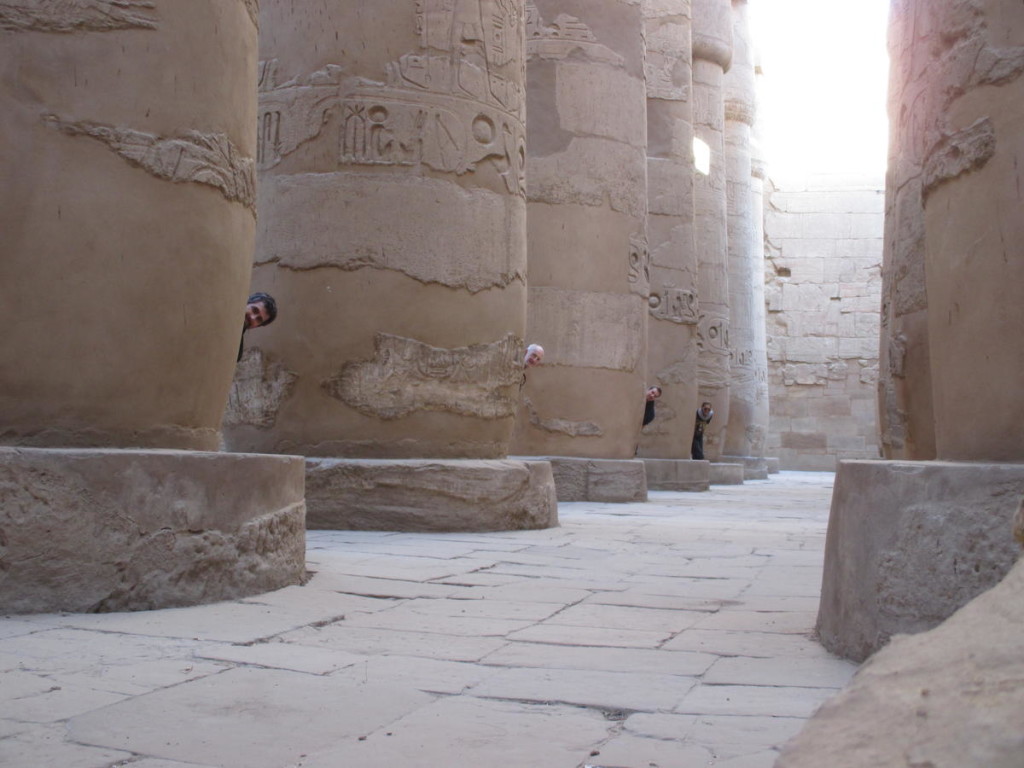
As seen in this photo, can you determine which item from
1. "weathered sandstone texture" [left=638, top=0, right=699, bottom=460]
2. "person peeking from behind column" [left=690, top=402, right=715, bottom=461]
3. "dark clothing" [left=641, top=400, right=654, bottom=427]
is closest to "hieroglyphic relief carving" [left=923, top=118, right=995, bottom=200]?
"dark clothing" [left=641, top=400, right=654, bottom=427]

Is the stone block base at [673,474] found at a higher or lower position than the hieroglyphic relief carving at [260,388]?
lower

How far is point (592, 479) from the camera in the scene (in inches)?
355

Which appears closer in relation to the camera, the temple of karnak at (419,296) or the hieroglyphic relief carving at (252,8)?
the temple of karnak at (419,296)

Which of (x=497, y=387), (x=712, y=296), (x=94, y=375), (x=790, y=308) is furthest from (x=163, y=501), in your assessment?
(x=790, y=308)

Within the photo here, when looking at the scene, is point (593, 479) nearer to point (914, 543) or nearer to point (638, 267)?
point (638, 267)

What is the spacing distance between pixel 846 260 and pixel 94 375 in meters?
23.6

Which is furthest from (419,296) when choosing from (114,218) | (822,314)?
(822,314)

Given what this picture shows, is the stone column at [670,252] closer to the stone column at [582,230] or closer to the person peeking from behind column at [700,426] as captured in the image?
the person peeking from behind column at [700,426]

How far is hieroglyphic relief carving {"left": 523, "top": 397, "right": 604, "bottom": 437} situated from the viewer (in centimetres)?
884

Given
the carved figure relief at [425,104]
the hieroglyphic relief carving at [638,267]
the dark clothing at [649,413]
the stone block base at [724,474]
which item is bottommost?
the stone block base at [724,474]

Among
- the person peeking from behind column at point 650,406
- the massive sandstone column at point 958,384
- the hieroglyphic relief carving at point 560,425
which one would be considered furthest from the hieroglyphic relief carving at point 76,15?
the person peeking from behind column at point 650,406

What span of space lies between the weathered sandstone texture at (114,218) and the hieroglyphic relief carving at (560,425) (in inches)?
206

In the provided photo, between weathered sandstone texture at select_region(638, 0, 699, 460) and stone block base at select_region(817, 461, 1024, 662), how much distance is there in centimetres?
933

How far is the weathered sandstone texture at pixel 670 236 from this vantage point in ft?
40.3
